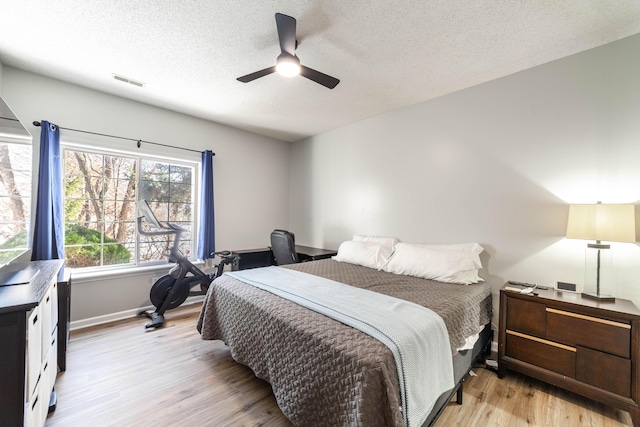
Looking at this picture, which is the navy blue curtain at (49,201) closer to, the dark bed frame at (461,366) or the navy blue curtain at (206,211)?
the navy blue curtain at (206,211)

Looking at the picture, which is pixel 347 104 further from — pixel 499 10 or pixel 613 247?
pixel 613 247

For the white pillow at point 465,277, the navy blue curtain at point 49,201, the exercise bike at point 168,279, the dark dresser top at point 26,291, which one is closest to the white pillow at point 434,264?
the white pillow at point 465,277

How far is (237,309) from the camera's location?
6.59 ft

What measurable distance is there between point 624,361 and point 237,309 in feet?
8.65

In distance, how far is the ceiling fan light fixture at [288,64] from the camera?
6.14 feet

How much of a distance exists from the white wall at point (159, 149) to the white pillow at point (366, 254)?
1.84m

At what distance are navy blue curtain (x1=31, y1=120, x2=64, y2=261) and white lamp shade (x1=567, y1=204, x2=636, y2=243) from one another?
465 centimetres

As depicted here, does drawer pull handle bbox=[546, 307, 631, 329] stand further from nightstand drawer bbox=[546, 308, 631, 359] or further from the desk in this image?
the desk

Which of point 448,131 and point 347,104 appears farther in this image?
point 347,104

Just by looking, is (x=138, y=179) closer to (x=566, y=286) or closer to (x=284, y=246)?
(x=284, y=246)

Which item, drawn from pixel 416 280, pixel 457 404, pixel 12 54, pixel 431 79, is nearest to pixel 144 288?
pixel 12 54

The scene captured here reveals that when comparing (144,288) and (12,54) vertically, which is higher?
(12,54)

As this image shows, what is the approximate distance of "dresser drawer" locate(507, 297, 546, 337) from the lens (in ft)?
6.36

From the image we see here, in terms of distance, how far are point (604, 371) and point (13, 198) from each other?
4.04m
